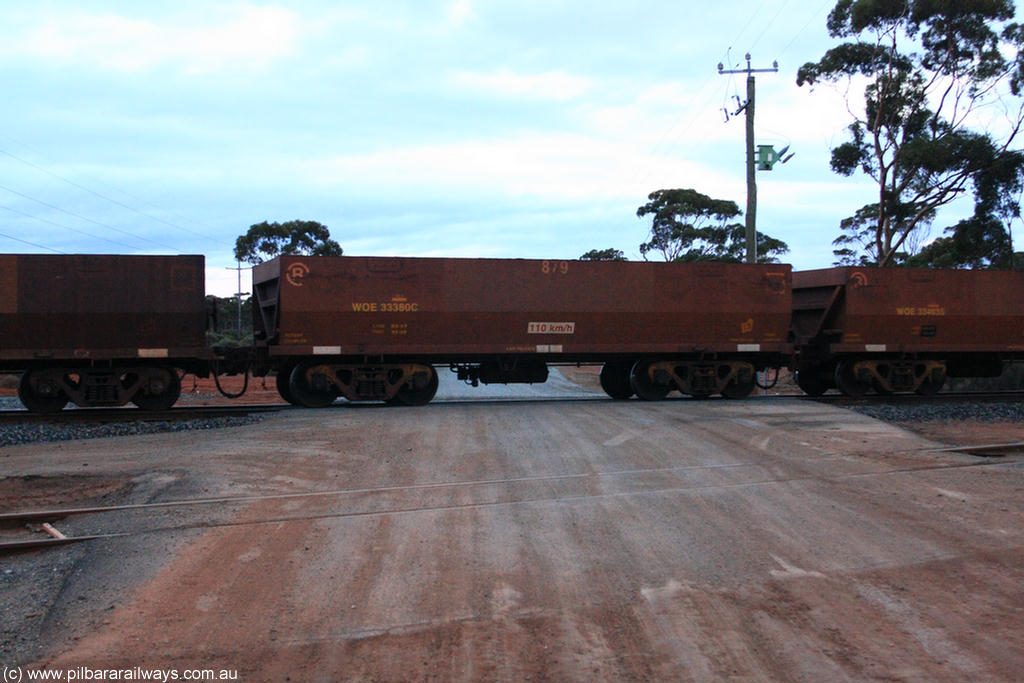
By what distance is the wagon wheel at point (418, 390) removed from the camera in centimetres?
1587

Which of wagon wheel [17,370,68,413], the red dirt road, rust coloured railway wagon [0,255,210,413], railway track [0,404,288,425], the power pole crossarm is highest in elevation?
the power pole crossarm

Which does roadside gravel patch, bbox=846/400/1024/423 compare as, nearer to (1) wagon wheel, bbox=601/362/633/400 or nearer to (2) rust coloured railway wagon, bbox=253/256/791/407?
(2) rust coloured railway wagon, bbox=253/256/791/407

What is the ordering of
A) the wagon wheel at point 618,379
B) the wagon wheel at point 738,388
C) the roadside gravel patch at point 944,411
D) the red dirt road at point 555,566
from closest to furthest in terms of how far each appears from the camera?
1. the red dirt road at point 555,566
2. the roadside gravel patch at point 944,411
3. the wagon wheel at point 738,388
4. the wagon wheel at point 618,379

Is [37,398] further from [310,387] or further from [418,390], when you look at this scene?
[418,390]

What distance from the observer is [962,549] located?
614cm

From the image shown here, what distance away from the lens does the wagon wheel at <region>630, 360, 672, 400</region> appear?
17047mm

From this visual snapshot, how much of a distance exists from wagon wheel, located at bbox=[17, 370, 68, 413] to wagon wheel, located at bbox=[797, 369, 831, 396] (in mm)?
15876

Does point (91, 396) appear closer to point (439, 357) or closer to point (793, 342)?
point (439, 357)

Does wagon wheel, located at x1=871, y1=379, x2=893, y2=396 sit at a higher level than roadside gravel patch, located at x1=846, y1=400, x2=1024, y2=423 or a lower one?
higher

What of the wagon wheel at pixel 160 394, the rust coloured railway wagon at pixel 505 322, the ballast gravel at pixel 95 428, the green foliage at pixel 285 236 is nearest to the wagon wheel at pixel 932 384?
the rust coloured railway wagon at pixel 505 322

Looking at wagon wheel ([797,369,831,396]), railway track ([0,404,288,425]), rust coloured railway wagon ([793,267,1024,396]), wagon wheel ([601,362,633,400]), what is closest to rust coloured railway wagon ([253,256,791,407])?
wagon wheel ([601,362,633,400])

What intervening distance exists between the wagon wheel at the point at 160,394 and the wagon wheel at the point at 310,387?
2149 mm

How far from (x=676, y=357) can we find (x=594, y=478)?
9.42 m

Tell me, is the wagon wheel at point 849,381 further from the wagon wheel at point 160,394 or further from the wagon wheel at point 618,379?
the wagon wheel at point 160,394
